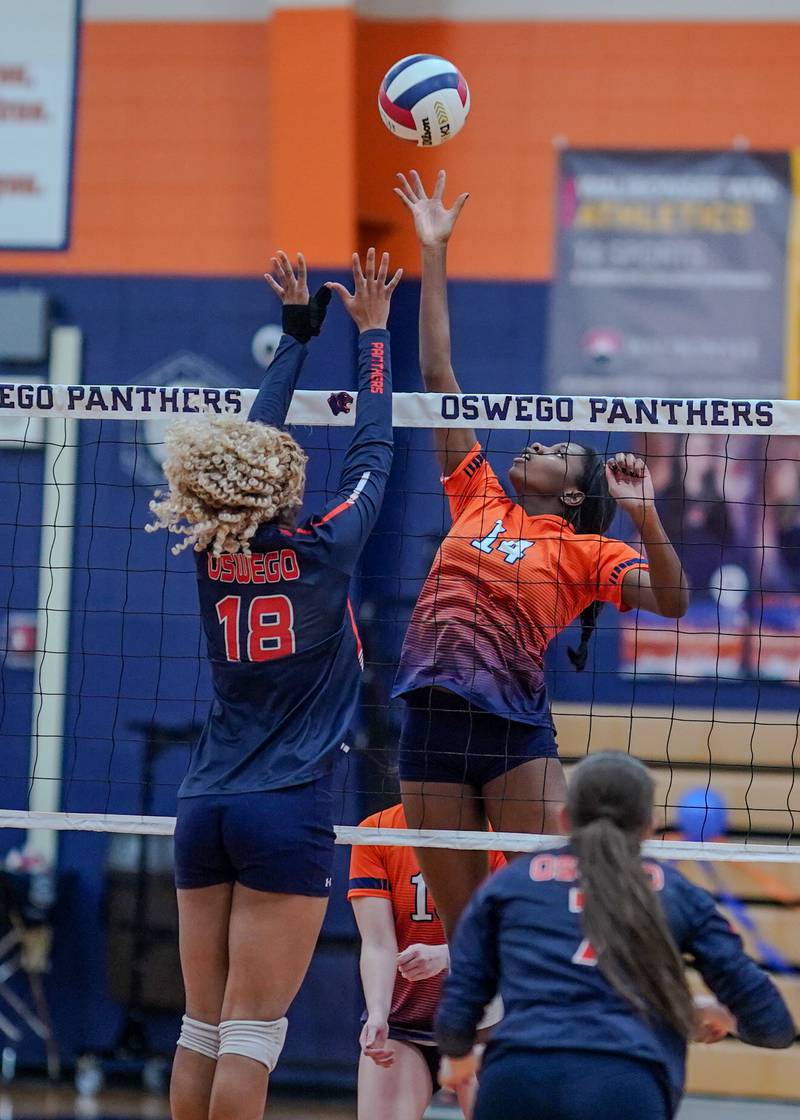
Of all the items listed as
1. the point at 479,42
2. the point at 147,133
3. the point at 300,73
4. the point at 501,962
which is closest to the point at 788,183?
the point at 479,42

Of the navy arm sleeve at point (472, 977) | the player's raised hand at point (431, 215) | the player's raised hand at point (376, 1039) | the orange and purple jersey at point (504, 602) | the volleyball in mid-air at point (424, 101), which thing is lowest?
the player's raised hand at point (376, 1039)

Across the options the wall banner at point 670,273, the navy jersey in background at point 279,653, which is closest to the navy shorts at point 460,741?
the navy jersey in background at point 279,653

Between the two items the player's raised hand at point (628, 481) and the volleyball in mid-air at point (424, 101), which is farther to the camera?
the volleyball in mid-air at point (424, 101)

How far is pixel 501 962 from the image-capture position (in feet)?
10.3

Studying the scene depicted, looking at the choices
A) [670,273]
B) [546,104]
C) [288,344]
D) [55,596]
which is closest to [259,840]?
[288,344]

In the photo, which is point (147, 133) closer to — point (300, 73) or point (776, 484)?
point (300, 73)

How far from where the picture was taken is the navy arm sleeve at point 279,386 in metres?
4.33

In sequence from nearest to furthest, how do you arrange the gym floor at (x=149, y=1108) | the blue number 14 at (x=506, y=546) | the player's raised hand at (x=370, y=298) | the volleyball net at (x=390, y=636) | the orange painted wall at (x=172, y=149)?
the player's raised hand at (x=370, y=298) < the blue number 14 at (x=506, y=546) < the gym floor at (x=149, y=1108) < the volleyball net at (x=390, y=636) < the orange painted wall at (x=172, y=149)

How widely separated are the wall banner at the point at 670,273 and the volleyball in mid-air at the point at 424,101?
10.4 ft

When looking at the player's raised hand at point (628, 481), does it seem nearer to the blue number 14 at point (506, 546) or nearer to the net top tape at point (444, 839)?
the blue number 14 at point (506, 546)

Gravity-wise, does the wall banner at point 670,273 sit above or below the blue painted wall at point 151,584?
above

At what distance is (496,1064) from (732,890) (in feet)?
18.1

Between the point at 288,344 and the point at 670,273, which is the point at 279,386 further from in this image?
the point at 670,273

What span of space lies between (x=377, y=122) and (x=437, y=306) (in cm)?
405
